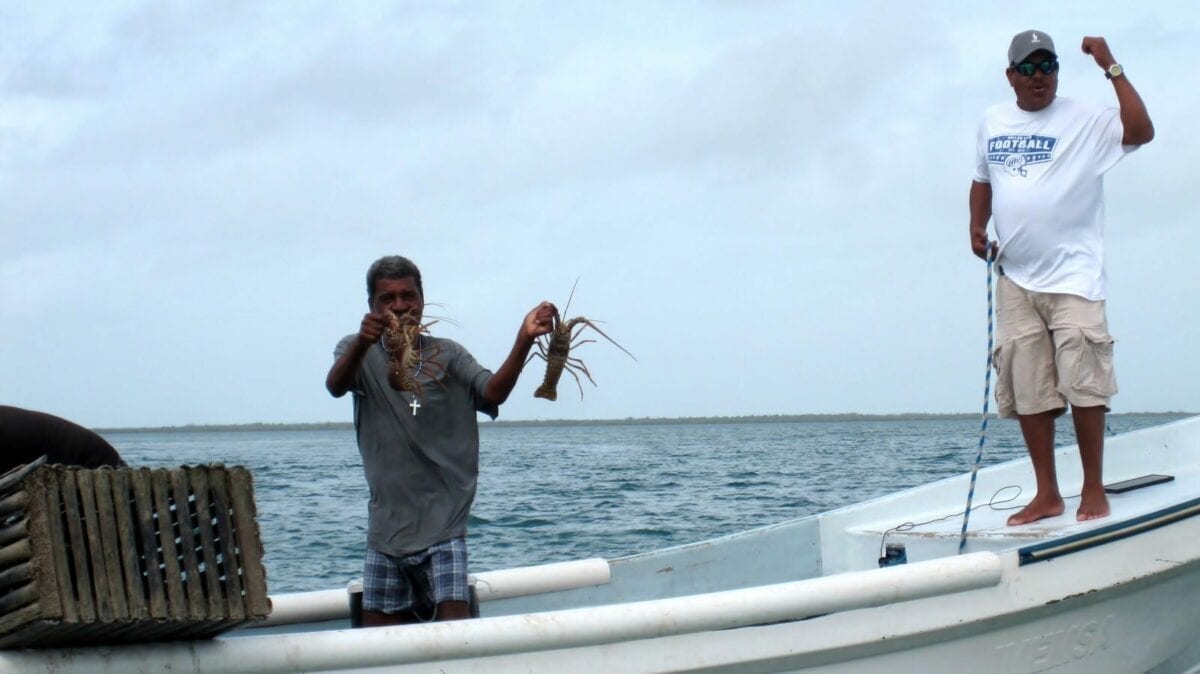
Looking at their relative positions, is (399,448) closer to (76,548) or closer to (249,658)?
(249,658)

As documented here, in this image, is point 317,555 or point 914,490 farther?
point 317,555

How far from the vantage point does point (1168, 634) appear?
562cm

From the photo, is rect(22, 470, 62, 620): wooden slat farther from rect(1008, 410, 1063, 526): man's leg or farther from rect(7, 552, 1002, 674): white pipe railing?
rect(1008, 410, 1063, 526): man's leg

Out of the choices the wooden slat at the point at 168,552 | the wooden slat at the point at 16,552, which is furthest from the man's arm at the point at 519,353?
the wooden slat at the point at 16,552

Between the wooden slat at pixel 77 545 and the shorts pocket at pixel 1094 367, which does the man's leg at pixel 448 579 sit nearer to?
the wooden slat at pixel 77 545

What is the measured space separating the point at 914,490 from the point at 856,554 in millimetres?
682

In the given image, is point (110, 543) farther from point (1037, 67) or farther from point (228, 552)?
point (1037, 67)

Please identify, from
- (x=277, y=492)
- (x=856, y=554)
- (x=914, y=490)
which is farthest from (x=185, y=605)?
(x=277, y=492)

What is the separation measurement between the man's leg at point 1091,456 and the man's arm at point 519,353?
2427 mm

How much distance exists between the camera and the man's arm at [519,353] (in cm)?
416

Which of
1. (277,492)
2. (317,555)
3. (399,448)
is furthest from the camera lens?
(277,492)

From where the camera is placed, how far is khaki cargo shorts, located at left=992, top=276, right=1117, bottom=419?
5.40 meters

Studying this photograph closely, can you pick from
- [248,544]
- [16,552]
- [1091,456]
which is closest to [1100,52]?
[1091,456]

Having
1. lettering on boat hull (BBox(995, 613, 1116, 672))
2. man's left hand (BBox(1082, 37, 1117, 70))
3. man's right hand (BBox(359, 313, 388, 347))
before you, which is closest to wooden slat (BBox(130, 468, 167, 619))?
man's right hand (BBox(359, 313, 388, 347))
